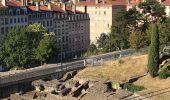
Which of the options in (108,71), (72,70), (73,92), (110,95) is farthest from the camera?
(72,70)

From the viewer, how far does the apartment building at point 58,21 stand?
102 m

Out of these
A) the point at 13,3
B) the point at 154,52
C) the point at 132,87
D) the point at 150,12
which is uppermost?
the point at 13,3

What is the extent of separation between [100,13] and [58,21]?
1598cm

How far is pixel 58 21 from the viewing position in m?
114

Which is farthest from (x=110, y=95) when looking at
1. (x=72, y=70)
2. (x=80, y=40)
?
(x=80, y=40)

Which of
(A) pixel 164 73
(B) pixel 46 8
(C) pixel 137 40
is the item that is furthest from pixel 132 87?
(B) pixel 46 8

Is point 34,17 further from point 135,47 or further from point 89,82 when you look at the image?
point 89,82

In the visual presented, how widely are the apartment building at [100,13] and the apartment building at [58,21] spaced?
1.84m

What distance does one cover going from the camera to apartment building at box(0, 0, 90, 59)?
333ft

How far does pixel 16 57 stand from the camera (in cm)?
8394

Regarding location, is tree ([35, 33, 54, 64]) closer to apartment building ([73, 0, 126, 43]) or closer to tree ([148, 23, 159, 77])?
tree ([148, 23, 159, 77])

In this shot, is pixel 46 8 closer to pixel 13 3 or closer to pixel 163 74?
pixel 13 3

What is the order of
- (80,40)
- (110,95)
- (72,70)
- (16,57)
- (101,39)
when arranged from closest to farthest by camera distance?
(110,95), (72,70), (16,57), (101,39), (80,40)

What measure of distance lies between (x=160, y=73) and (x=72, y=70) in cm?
1667
